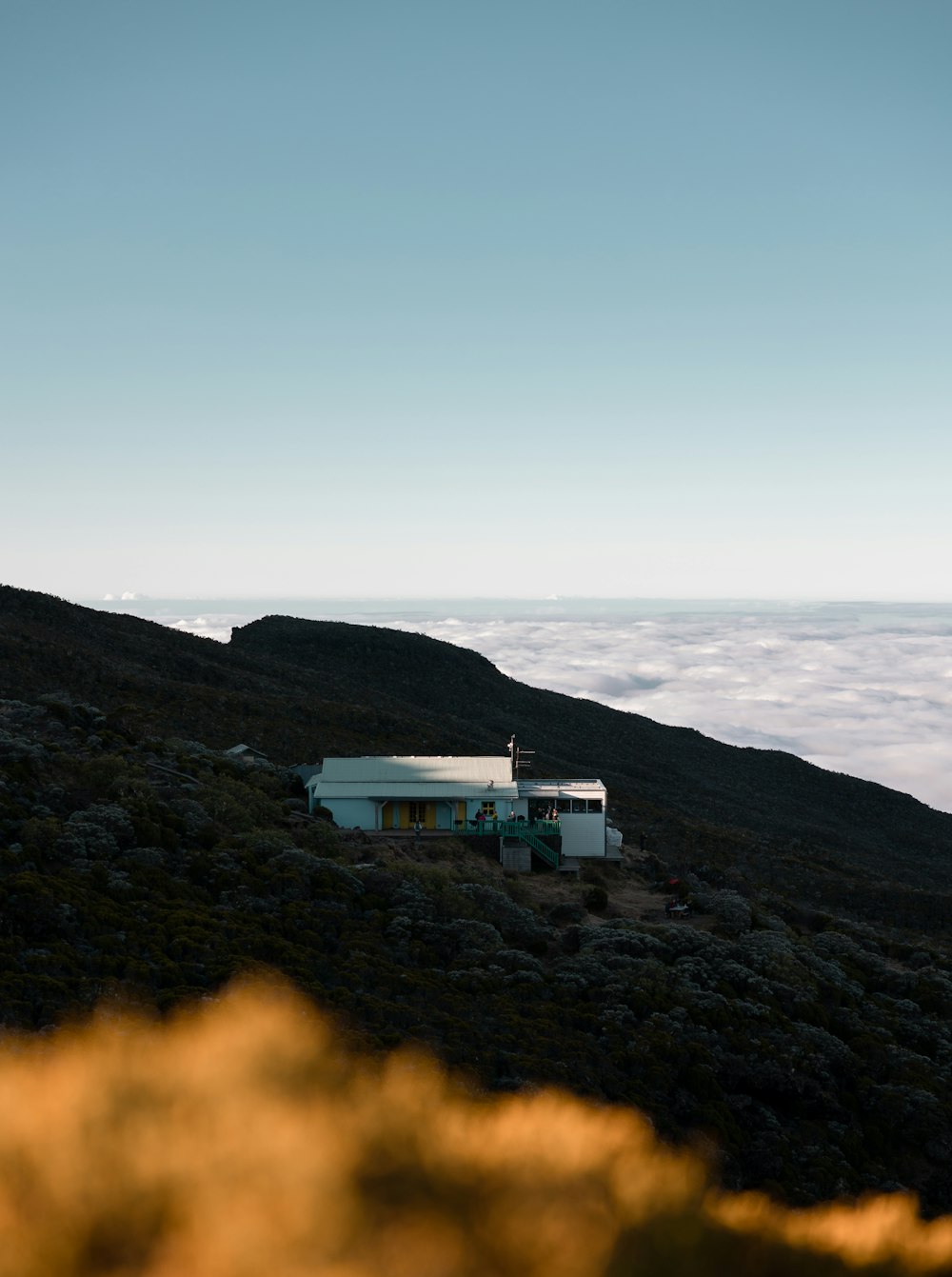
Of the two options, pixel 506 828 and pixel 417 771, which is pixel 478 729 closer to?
pixel 417 771

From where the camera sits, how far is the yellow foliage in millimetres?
9195

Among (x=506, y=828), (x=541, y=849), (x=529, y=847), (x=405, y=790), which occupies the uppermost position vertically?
(x=405, y=790)

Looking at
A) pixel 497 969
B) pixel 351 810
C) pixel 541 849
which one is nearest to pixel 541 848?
pixel 541 849

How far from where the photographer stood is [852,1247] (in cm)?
1181

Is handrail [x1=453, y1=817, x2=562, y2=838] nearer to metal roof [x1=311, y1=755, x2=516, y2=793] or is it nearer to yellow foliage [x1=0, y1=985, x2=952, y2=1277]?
metal roof [x1=311, y1=755, x2=516, y2=793]

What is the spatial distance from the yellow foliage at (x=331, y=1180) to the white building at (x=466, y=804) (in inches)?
770

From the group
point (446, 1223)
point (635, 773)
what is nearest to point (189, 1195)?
point (446, 1223)

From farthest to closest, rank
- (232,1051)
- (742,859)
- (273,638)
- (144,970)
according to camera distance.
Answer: (273,638), (742,859), (144,970), (232,1051)

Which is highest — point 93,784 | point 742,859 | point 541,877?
point 93,784

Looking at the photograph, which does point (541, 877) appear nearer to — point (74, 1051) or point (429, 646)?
point (74, 1051)

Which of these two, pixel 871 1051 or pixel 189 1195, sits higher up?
pixel 189 1195

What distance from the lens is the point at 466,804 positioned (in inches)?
1375

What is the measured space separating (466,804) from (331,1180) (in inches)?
964

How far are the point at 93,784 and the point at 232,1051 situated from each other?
648 inches
